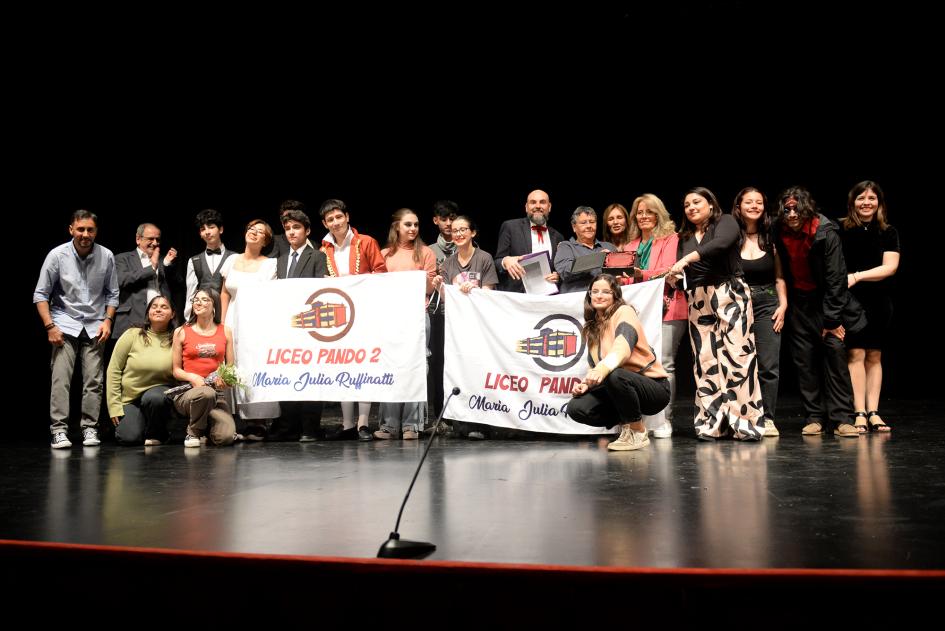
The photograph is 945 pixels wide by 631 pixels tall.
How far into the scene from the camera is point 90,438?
4930mm

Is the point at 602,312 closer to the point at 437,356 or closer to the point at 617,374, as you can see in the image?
the point at 617,374

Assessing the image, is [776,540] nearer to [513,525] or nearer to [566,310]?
[513,525]

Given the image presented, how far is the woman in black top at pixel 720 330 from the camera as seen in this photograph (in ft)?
14.8

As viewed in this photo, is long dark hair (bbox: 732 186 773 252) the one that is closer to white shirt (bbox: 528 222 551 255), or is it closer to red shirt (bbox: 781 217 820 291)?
red shirt (bbox: 781 217 820 291)

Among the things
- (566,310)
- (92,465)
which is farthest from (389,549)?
(566,310)

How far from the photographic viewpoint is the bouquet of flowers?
495 centimetres

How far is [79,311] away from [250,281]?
3.51ft

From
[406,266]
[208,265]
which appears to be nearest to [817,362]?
[406,266]

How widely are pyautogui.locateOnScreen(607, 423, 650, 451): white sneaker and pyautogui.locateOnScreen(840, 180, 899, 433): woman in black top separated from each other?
1418 millimetres

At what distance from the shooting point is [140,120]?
766 centimetres

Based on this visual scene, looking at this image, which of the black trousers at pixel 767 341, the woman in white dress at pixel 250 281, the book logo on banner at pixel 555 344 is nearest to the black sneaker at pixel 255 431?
A: the woman in white dress at pixel 250 281

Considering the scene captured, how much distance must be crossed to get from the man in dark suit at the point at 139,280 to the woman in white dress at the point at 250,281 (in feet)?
1.98

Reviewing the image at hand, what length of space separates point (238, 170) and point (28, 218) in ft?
6.40

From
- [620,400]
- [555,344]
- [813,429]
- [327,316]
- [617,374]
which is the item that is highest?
[327,316]
